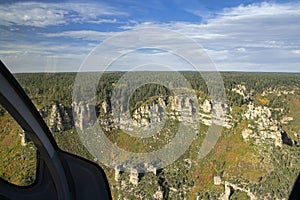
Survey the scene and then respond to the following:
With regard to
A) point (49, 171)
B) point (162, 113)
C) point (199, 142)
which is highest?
point (162, 113)

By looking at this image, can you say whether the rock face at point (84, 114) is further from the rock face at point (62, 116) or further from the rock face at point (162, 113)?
the rock face at point (62, 116)

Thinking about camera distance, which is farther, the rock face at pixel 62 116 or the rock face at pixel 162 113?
the rock face at pixel 62 116

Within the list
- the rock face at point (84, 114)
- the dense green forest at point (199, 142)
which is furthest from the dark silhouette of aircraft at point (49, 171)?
the rock face at point (84, 114)

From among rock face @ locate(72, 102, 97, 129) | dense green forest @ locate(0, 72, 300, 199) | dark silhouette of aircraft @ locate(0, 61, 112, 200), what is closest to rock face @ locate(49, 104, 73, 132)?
dense green forest @ locate(0, 72, 300, 199)

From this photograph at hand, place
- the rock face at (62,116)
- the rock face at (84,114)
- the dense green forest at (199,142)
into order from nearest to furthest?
1. the dense green forest at (199,142)
2. the rock face at (84,114)
3. the rock face at (62,116)

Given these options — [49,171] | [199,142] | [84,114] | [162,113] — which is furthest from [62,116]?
[199,142]

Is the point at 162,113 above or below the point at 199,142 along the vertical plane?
above

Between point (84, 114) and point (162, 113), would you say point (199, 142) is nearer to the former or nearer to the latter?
point (162, 113)

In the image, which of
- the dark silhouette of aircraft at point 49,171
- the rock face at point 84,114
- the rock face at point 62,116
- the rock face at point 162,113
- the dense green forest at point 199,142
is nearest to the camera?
the dark silhouette of aircraft at point 49,171

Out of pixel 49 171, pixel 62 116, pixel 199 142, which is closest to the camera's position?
pixel 49 171
